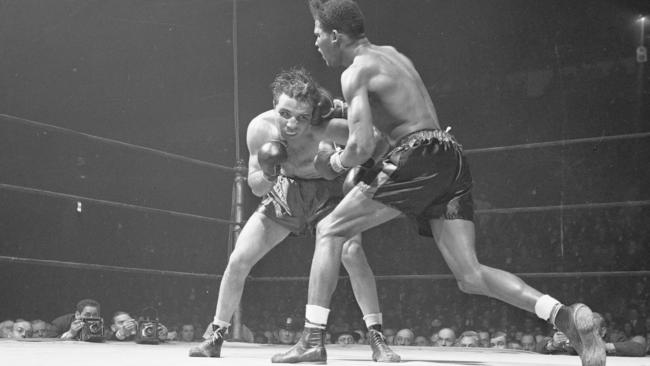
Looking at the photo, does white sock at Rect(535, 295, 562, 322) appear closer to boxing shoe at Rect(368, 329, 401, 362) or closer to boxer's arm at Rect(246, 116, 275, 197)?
boxing shoe at Rect(368, 329, 401, 362)

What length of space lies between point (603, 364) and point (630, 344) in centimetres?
191

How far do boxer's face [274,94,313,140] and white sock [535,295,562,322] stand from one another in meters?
1.02

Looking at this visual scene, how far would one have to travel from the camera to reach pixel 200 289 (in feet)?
17.5

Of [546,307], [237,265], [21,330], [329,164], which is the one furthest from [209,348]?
[21,330]

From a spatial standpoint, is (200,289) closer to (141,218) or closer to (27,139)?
(141,218)

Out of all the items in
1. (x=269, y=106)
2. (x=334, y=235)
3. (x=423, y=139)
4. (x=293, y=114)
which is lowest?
(x=334, y=235)

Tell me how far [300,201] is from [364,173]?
2.35 ft

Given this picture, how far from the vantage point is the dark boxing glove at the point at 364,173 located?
2365mm

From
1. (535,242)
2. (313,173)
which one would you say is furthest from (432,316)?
(313,173)

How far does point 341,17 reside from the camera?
2.46 m

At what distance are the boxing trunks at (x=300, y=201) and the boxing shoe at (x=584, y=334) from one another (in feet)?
3.84

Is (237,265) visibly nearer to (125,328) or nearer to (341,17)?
(341,17)

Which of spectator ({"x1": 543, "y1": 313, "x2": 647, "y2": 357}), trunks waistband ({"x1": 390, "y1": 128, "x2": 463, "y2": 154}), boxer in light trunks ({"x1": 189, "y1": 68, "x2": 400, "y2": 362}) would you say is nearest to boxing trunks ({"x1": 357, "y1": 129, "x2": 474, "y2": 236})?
trunks waistband ({"x1": 390, "y1": 128, "x2": 463, "y2": 154})

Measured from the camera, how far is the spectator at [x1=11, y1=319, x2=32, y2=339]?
4.24 metres
